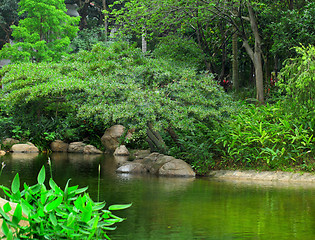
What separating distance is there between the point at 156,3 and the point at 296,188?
23.0 ft

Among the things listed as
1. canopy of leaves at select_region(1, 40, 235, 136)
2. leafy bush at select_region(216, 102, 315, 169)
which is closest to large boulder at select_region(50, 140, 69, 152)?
canopy of leaves at select_region(1, 40, 235, 136)

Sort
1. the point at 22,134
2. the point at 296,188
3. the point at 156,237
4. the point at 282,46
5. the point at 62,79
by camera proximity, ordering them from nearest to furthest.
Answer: the point at 156,237 < the point at 296,188 < the point at 62,79 < the point at 282,46 < the point at 22,134

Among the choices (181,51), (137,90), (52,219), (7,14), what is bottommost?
(52,219)

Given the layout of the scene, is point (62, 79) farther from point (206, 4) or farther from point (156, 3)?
point (206, 4)

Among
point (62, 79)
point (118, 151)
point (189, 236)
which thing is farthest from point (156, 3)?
point (189, 236)

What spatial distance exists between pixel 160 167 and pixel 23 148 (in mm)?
8030

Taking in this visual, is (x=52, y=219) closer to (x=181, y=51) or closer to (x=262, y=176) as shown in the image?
(x=262, y=176)

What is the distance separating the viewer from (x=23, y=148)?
17109 millimetres

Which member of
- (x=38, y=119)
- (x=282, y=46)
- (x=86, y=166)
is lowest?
(x=86, y=166)

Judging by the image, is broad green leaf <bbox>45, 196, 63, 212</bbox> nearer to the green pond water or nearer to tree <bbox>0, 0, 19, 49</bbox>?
the green pond water

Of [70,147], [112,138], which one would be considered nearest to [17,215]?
[112,138]

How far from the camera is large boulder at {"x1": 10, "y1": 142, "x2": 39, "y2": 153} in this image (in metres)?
17.1

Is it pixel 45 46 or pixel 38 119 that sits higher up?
pixel 45 46

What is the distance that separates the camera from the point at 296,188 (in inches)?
355
